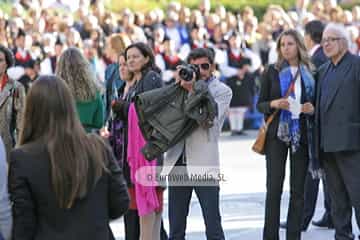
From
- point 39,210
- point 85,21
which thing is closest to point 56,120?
point 39,210

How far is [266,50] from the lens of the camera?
22.2 m

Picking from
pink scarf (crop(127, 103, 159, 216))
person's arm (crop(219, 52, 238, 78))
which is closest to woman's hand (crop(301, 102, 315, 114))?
pink scarf (crop(127, 103, 159, 216))

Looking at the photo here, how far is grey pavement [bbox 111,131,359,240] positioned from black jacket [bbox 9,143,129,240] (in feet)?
15.2

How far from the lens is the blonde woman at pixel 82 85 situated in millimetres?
8883

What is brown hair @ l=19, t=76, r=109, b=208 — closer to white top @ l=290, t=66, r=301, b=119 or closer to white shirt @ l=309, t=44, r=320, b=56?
white top @ l=290, t=66, r=301, b=119

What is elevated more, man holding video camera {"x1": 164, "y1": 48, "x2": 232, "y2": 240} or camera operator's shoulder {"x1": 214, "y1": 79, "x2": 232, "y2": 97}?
camera operator's shoulder {"x1": 214, "y1": 79, "x2": 232, "y2": 97}

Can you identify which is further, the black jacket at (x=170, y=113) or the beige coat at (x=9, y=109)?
the beige coat at (x=9, y=109)

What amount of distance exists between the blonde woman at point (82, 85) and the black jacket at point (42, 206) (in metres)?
3.23

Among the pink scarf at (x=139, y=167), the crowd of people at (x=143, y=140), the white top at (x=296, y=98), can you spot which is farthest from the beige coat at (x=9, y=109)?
the white top at (x=296, y=98)

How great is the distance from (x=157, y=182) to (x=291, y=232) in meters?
1.48

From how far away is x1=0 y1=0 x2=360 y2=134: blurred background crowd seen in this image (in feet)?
65.6

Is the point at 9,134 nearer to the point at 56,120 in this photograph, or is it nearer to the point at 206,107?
the point at 206,107

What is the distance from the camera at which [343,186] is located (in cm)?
920

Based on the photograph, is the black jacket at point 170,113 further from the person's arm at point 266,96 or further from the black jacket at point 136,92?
the person's arm at point 266,96
